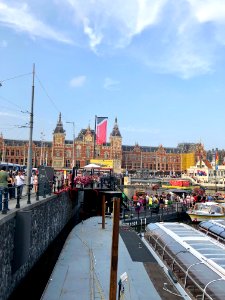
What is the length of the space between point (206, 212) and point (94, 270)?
25.3 m

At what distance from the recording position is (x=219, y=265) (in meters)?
12.7

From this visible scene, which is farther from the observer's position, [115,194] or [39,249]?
[115,194]

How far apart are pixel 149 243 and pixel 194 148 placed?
183311 millimetres

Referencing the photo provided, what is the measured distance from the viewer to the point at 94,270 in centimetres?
1546

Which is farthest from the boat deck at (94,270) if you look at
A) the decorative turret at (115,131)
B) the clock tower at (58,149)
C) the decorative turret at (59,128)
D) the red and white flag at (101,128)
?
the decorative turret at (115,131)

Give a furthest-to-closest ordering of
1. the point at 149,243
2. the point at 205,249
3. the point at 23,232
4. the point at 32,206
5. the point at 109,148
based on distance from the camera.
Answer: the point at 109,148
the point at 149,243
the point at 32,206
the point at 205,249
the point at 23,232

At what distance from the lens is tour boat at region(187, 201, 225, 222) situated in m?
37.4

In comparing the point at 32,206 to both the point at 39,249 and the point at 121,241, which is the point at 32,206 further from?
the point at 121,241

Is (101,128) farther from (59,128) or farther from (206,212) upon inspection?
(59,128)

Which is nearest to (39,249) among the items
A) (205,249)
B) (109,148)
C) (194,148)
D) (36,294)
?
(36,294)

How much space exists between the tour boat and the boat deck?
1618cm

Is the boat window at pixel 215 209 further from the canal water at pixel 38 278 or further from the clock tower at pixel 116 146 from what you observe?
the clock tower at pixel 116 146

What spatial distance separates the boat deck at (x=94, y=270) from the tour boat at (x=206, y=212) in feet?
53.1

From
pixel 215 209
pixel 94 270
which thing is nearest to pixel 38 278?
pixel 94 270
